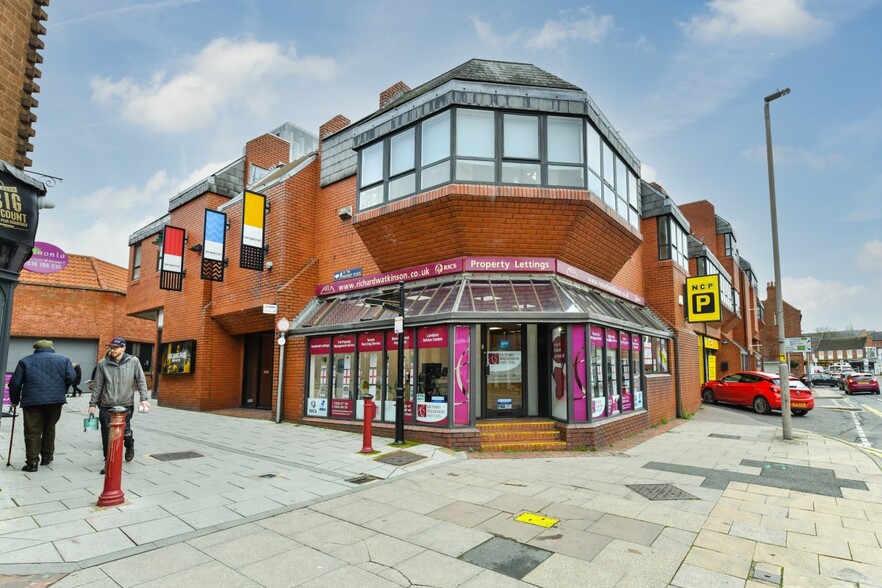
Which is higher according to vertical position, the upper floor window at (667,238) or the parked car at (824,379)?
the upper floor window at (667,238)

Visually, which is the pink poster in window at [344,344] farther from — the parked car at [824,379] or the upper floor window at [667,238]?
the parked car at [824,379]

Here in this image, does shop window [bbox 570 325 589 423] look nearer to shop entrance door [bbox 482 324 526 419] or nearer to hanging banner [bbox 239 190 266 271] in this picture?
shop entrance door [bbox 482 324 526 419]

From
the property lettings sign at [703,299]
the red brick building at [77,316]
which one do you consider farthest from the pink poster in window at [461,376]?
the red brick building at [77,316]

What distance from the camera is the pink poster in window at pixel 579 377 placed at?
392 inches

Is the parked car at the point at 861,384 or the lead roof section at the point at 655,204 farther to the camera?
the parked car at the point at 861,384

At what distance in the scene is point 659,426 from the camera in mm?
13664

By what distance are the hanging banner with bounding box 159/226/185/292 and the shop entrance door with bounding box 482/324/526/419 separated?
12.6 meters

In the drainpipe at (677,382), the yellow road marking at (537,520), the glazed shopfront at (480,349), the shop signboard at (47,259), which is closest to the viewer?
the yellow road marking at (537,520)

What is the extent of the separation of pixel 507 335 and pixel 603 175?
480 centimetres

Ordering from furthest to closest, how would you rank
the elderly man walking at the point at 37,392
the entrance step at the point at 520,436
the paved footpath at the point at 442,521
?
1. the entrance step at the point at 520,436
2. the elderly man walking at the point at 37,392
3. the paved footpath at the point at 442,521

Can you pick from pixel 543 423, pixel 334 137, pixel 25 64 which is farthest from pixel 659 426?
pixel 25 64

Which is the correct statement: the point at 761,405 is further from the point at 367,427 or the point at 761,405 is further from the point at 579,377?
the point at 367,427

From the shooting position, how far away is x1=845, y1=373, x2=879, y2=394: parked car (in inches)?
1233

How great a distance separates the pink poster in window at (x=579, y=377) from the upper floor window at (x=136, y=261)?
20.4 metres
